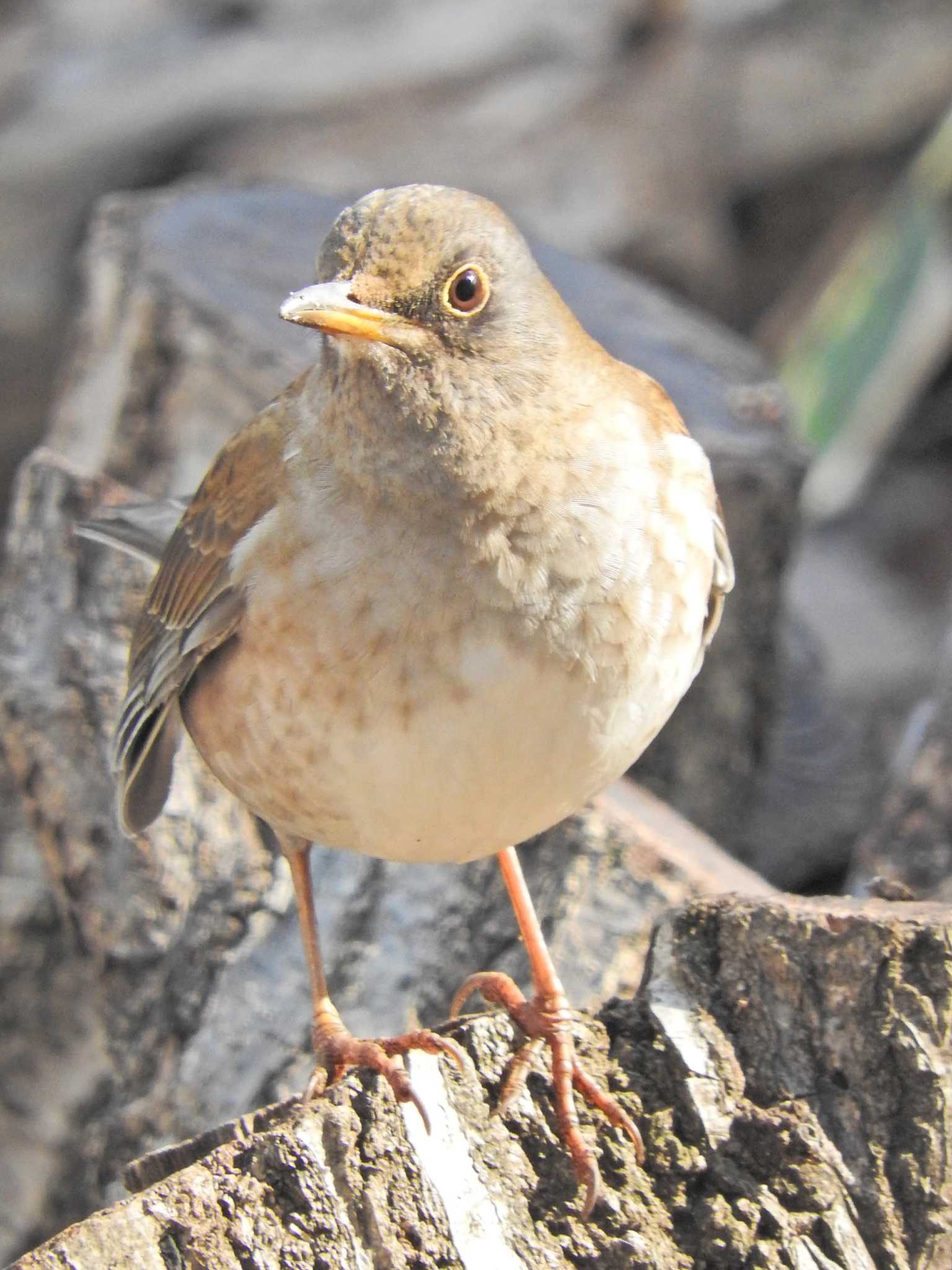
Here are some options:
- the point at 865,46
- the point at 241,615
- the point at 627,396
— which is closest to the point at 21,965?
the point at 241,615

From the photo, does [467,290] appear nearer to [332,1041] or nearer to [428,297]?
[428,297]

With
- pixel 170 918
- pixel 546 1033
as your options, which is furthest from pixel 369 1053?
pixel 170 918

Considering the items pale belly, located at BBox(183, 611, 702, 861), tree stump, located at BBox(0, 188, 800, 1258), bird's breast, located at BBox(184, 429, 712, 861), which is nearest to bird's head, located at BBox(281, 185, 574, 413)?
bird's breast, located at BBox(184, 429, 712, 861)

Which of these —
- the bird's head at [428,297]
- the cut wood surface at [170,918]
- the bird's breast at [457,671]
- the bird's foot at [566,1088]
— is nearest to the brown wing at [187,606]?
the bird's breast at [457,671]

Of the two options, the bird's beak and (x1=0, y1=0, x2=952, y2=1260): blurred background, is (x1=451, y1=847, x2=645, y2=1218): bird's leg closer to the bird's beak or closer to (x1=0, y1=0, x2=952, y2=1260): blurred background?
the bird's beak

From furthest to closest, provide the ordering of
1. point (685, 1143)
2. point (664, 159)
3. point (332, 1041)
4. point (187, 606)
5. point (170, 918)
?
point (664, 159)
point (170, 918)
point (187, 606)
point (332, 1041)
point (685, 1143)

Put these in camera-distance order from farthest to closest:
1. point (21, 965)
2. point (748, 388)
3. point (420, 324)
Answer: point (748, 388), point (21, 965), point (420, 324)

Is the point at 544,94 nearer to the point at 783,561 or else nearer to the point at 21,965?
the point at 783,561
